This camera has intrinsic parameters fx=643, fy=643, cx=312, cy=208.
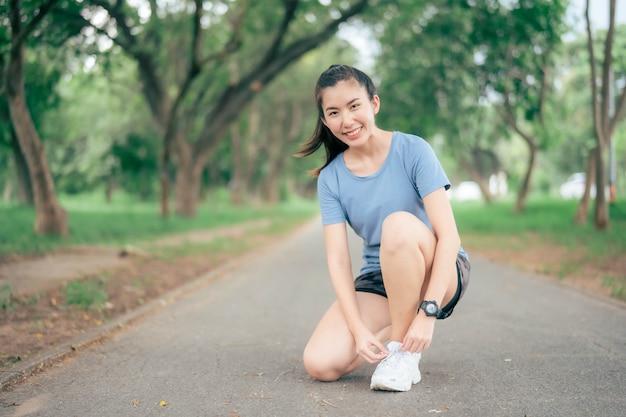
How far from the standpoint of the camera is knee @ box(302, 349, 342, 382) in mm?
3783

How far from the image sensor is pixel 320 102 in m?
3.84

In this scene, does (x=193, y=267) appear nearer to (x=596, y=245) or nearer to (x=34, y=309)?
(x=34, y=309)

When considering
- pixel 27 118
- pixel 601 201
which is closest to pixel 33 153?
pixel 27 118

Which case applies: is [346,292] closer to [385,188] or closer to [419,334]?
[419,334]

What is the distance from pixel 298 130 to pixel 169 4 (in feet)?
80.0

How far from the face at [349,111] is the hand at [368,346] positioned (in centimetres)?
112

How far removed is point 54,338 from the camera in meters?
5.04

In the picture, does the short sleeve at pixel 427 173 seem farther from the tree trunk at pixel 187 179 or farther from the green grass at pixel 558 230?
the tree trunk at pixel 187 179

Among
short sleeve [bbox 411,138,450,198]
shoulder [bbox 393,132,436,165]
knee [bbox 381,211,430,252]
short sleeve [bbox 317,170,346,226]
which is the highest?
shoulder [bbox 393,132,436,165]

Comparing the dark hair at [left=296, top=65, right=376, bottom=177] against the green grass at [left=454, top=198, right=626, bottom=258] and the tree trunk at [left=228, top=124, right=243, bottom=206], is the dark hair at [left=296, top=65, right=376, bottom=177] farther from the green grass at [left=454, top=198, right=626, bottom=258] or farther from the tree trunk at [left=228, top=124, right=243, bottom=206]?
the tree trunk at [left=228, top=124, right=243, bottom=206]

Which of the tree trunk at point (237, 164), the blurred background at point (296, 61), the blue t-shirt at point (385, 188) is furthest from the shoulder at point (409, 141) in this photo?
the tree trunk at point (237, 164)

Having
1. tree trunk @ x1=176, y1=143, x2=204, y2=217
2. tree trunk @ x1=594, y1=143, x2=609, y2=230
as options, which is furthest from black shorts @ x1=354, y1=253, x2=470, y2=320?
tree trunk @ x1=176, y1=143, x2=204, y2=217

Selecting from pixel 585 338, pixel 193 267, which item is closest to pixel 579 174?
pixel 193 267

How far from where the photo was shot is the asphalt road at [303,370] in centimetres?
339
